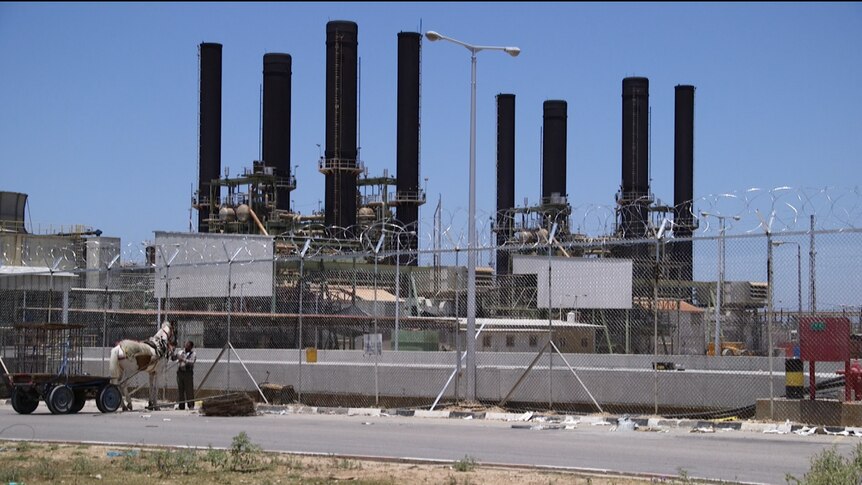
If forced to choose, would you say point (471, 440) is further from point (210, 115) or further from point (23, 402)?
point (210, 115)

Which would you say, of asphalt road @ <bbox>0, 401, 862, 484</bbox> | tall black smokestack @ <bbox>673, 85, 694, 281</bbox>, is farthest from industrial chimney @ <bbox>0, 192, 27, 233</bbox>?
asphalt road @ <bbox>0, 401, 862, 484</bbox>

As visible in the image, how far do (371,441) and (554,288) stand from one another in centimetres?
2007

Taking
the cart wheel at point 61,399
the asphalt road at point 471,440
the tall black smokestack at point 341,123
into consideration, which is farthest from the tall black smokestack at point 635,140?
the cart wheel at point 61,399

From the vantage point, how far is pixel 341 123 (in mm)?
64375

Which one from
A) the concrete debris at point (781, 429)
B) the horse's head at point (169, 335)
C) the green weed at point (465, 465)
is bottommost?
the concrete debris at point (781, 429)

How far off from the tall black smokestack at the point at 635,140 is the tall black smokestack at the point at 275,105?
2030cm

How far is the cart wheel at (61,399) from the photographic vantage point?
23000 mm

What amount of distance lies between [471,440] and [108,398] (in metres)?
9.60

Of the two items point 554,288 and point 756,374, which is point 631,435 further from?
point 554,288

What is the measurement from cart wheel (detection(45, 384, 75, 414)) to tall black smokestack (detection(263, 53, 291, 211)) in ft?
140

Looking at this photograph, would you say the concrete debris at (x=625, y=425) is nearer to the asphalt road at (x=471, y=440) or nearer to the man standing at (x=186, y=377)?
the asphalt road at (x=471, y=440)

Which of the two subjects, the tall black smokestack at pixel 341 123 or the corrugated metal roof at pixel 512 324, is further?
the tall black smokestack at pixel 341 123

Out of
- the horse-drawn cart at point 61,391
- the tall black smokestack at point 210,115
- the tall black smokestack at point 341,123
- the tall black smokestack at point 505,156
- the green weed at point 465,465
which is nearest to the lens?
the green weed at point 465,465

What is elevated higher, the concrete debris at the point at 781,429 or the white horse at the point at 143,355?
the white horse at the point at 143,355
